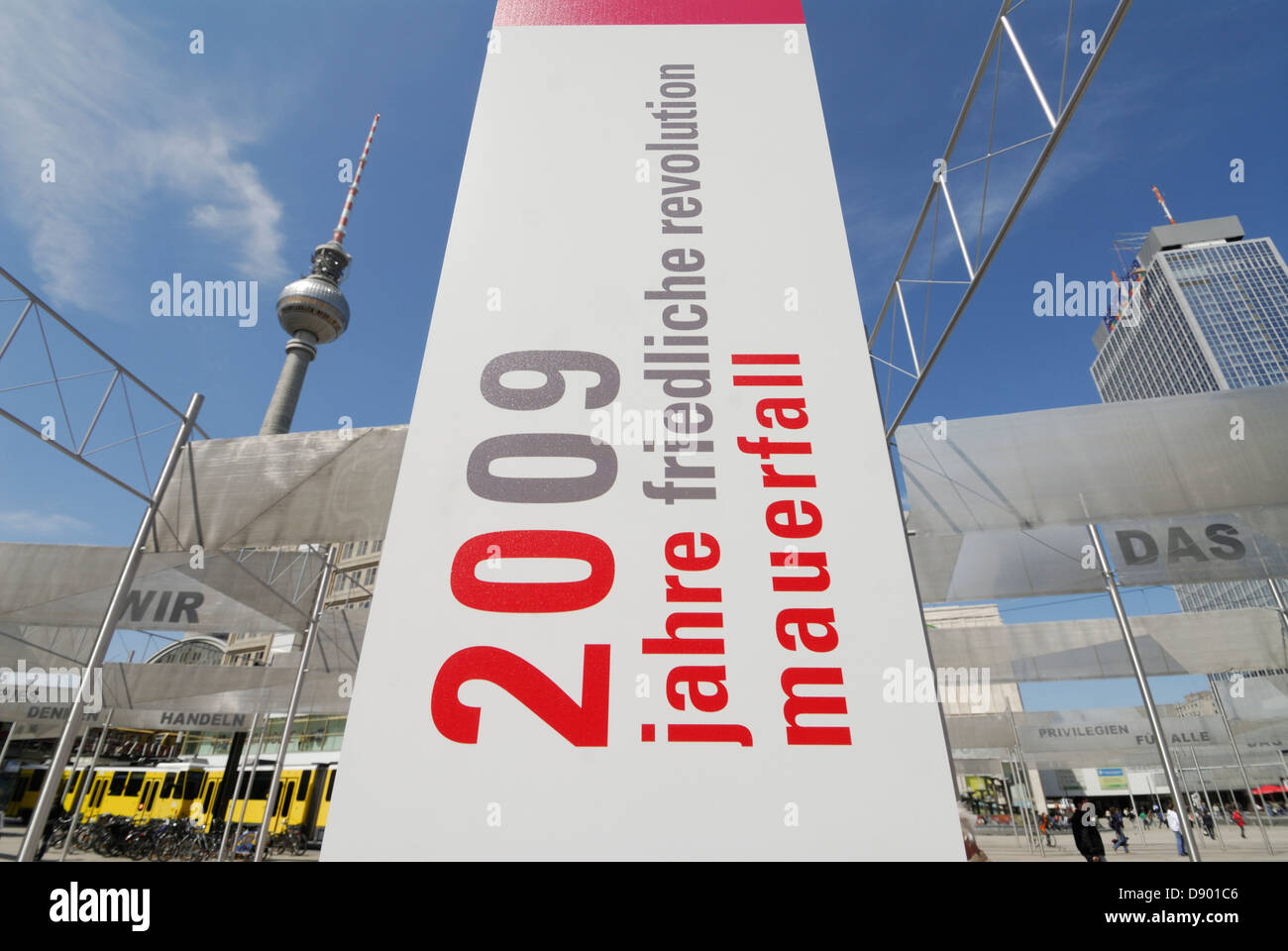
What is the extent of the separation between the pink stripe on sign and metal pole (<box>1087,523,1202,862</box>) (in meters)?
5.96

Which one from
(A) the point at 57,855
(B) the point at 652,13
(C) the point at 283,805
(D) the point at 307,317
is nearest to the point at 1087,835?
(B) the point at 652,13

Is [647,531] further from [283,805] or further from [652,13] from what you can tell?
[283,805]

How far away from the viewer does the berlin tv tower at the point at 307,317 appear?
47969 mm

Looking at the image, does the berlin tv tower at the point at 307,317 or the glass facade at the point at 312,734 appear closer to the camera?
the glass facade at the point at 312,734

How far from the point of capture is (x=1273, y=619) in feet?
36.9

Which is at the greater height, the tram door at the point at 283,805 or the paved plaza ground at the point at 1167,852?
the tram door at the point at 283,805

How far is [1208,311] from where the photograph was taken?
7219cm

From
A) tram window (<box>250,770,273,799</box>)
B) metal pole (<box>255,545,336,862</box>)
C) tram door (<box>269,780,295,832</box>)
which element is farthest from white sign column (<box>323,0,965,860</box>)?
tram window (<box>250,770,273,799</box>)

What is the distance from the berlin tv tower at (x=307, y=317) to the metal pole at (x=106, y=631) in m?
44.5

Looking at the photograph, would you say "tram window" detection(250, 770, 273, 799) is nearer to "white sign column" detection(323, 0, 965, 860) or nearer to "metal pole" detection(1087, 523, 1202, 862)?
"white sign column" detection(323, 0, 965, 860)

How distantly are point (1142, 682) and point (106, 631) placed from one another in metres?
11.1

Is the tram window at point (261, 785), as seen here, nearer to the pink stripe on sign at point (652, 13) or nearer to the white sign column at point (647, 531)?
the white sign column at point (647, 531)

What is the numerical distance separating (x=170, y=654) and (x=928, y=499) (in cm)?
5080

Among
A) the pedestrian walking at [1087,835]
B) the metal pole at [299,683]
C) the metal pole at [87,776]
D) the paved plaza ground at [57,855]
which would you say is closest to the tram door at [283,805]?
the paved plaza ground at [57,855]
